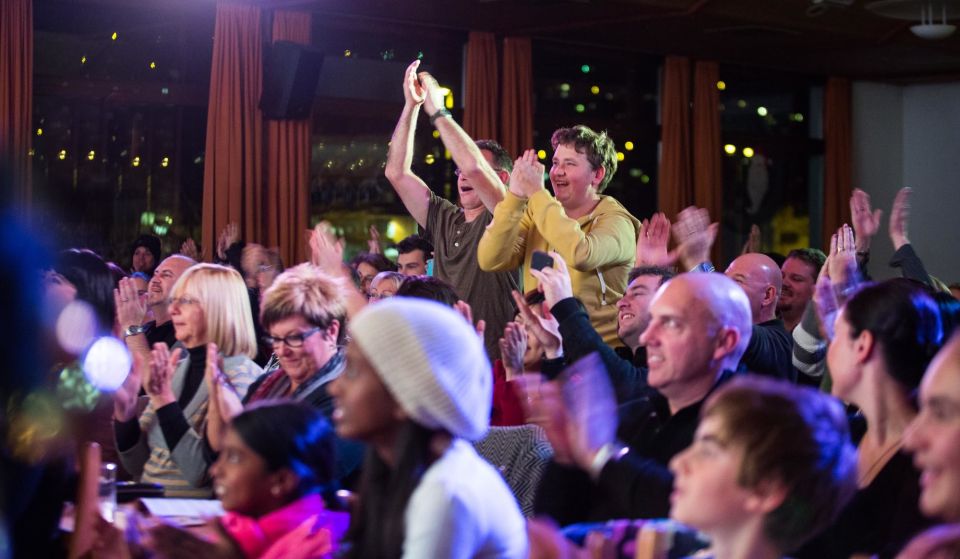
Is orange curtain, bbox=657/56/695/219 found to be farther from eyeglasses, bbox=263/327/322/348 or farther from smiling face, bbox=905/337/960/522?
smiling face, bbox=905/337/960/522

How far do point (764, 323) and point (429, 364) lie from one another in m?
2.42

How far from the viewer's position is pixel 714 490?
1643 millimetres

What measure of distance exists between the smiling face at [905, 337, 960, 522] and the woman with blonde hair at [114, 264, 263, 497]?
1.82 metres

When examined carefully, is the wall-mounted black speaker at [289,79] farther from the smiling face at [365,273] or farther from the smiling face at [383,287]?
the smiling face at [383,287]

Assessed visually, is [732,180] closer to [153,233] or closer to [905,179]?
[905,179]

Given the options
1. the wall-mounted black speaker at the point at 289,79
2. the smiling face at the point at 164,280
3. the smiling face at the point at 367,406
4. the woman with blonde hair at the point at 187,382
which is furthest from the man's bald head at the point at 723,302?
the wall-mounted black speaker at the point at 289,79

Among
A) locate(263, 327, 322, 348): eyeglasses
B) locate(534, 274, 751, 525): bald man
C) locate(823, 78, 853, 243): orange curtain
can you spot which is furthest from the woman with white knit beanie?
locate(823, 78, 853, 243): orange curtain

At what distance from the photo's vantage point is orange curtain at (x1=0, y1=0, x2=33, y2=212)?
7457 mm

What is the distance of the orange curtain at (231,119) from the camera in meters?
8.16

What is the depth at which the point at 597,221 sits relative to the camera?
4117 mm

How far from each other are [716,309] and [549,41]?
7.47 meters

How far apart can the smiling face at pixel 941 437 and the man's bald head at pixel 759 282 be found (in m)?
2.37

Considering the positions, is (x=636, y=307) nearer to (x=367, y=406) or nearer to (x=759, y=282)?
(x=759, y=282)

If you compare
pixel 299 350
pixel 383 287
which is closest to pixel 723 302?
pixel 299 350
